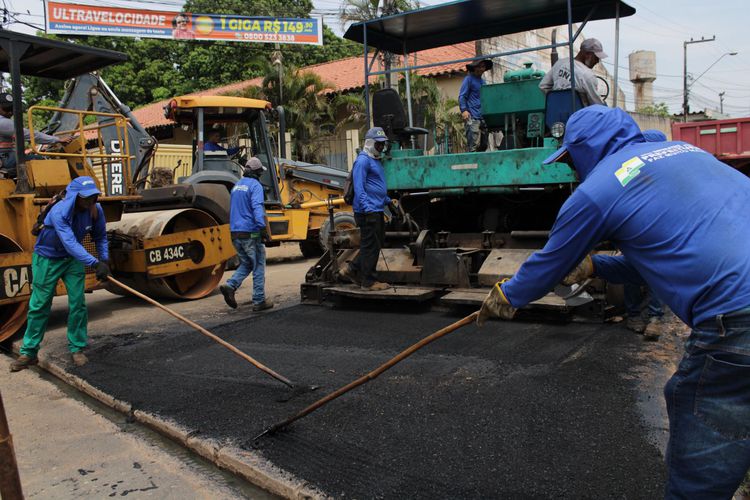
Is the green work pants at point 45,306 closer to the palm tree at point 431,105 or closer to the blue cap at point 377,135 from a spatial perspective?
the blue cap at point 377,135

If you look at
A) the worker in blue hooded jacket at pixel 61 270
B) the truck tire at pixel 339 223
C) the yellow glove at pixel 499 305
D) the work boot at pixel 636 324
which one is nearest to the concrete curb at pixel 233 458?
the yellow glove at pixel 499 305

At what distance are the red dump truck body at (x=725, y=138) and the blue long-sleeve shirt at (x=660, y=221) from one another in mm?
13714

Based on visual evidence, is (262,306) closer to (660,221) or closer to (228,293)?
(228,293)

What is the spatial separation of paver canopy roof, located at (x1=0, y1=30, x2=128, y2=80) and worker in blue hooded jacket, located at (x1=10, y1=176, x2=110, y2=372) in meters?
1.93

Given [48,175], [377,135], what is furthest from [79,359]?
[377,135]

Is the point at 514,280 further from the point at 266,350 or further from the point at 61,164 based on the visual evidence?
the point at 61,164

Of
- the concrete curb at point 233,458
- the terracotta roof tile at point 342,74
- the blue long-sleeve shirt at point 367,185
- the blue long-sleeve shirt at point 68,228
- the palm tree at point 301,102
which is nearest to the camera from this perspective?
the concrete curb at point 233,458

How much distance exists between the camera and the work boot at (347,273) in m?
6.75

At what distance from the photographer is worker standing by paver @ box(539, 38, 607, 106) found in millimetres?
5512

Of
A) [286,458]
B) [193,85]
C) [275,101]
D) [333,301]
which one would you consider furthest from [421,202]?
[193,85]

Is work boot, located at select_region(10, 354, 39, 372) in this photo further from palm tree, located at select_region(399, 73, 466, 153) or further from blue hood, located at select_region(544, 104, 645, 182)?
palm tree, located at select_region(399, 73, 466, 153)

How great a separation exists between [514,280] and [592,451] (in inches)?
48.8

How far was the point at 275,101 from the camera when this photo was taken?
17.8 metres

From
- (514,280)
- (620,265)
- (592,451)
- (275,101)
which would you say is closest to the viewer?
(514,280)
